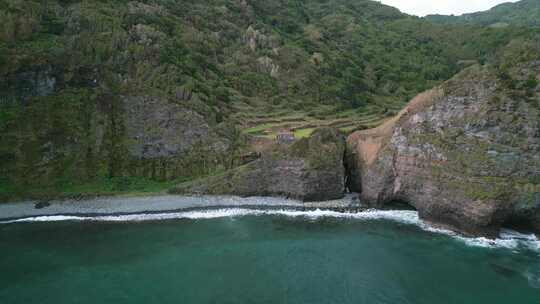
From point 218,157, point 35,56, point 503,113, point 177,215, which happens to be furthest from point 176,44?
point 503,113

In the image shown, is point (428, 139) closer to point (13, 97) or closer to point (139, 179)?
point (139, 179)

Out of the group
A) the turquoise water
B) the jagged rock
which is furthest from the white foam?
the jagged rock

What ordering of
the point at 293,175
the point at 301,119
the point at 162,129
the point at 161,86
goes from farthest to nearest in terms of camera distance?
the point at 301,119, the point at 161,86, the point at 162,129, the point at 293,175

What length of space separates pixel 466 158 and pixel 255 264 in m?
22.6

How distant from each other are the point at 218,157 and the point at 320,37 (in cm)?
7665

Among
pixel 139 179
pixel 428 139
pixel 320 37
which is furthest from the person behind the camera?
pixel 320 37

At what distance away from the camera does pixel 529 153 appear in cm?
3947

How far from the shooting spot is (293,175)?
50812mm

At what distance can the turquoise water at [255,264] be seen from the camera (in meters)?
30.2

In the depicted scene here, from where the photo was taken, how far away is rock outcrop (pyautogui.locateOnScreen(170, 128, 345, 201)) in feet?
165

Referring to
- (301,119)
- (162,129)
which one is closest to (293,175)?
(162,129)

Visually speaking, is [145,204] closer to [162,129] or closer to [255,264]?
[162,129]

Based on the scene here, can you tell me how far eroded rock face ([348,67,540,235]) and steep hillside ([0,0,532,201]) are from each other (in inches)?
808

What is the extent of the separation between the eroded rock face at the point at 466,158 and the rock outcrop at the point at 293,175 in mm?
4093
